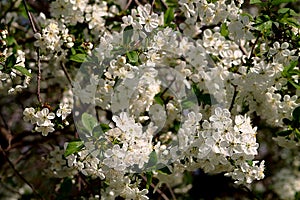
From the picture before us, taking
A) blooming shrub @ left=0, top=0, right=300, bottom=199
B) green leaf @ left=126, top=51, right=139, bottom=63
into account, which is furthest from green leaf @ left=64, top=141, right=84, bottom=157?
green leaf @ left=126, top=51, right=139, bottom=63

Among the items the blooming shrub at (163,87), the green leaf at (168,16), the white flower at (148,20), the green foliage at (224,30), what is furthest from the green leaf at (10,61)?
the green foliage at (224,30)

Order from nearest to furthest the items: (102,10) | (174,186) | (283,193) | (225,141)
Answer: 1. (225,141)
2. (102,10)
3. (174,186)
4. (283,193)

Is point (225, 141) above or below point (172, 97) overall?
above

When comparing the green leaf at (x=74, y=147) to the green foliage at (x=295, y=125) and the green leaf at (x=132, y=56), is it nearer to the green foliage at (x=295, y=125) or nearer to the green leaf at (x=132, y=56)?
the green leaf at (x=132, y=56)

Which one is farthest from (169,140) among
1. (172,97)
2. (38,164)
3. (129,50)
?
(38,164)

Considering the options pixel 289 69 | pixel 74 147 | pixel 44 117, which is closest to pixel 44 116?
pixel 44 117

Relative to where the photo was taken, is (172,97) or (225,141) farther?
(172,97)

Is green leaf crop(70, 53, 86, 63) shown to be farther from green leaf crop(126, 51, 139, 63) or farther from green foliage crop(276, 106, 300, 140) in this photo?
green foliage crop(276, 106, 300, 140)

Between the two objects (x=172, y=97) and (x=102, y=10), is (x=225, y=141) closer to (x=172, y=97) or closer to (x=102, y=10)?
(x=172, y=97)
